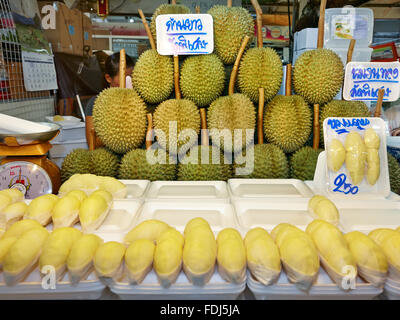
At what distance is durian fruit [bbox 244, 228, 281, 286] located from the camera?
0.74 m

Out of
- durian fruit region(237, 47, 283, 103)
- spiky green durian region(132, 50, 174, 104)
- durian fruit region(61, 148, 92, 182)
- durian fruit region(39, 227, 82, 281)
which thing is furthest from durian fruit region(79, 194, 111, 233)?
durian fruit region(237, 47, 283, 103)

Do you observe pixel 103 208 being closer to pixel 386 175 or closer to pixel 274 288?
pixel 274 288

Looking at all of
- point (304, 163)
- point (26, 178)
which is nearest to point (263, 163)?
point (304, 163)

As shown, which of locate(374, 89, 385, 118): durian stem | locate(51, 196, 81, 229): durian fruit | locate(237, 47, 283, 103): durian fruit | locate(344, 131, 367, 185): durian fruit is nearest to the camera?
locate(51, 196, 81, 229): durian fruit

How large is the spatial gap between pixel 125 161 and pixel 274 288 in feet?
3.70

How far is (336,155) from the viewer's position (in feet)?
4.19

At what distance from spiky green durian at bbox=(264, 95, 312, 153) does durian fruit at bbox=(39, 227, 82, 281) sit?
1.25 metres

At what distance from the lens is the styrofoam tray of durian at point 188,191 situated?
1.29 m

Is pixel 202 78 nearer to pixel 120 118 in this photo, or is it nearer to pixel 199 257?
pixel 120 118

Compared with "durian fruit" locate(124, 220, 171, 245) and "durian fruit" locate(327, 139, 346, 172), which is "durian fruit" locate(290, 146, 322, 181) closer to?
"durian fruit" locate(327, 139, 346, 172)

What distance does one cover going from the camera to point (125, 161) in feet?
5.51
